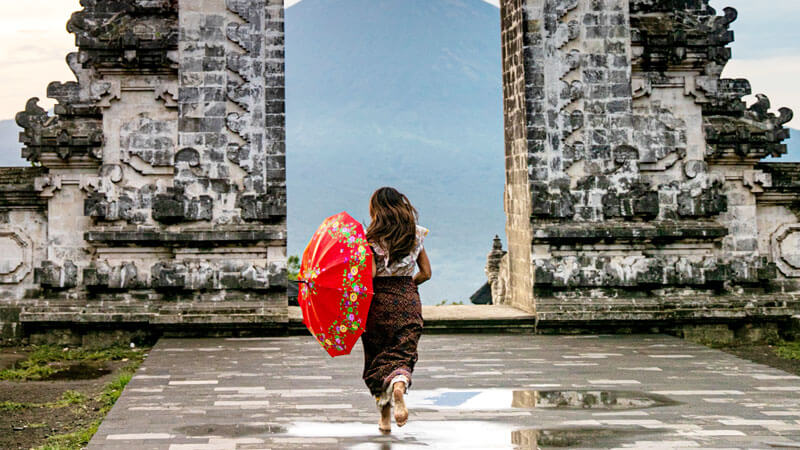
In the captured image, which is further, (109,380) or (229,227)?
(229,227)

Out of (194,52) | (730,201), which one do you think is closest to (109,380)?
(194,52)

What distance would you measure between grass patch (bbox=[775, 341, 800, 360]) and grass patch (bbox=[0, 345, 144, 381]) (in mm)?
7018

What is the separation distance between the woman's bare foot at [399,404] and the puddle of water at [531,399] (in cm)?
118

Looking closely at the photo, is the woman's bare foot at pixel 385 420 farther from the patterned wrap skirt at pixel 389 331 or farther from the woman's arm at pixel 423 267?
Result: the woman's arm at pixel 423 267

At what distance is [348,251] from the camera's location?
656cm

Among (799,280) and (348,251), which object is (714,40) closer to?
(799,280)

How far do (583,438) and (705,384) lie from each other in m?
2.46

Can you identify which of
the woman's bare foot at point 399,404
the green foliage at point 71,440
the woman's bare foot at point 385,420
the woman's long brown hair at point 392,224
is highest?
the woman's long brown hair at point 392,224

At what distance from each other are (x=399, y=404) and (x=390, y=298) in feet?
2.44

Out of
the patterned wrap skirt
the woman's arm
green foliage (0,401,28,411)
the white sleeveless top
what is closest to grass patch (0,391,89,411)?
green foliage (0,401,28,411)

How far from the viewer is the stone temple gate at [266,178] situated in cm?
1145

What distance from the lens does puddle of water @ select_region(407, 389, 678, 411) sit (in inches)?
298

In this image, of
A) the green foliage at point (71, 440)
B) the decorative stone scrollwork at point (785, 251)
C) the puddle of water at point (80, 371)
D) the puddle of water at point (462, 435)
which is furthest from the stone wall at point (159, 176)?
the decorative stone scrollwork at point (785, 251)

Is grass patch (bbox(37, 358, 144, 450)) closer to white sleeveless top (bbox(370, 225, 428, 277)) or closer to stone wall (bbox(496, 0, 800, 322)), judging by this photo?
white sleeveless top (bbox(370, 225, 428, 277))
